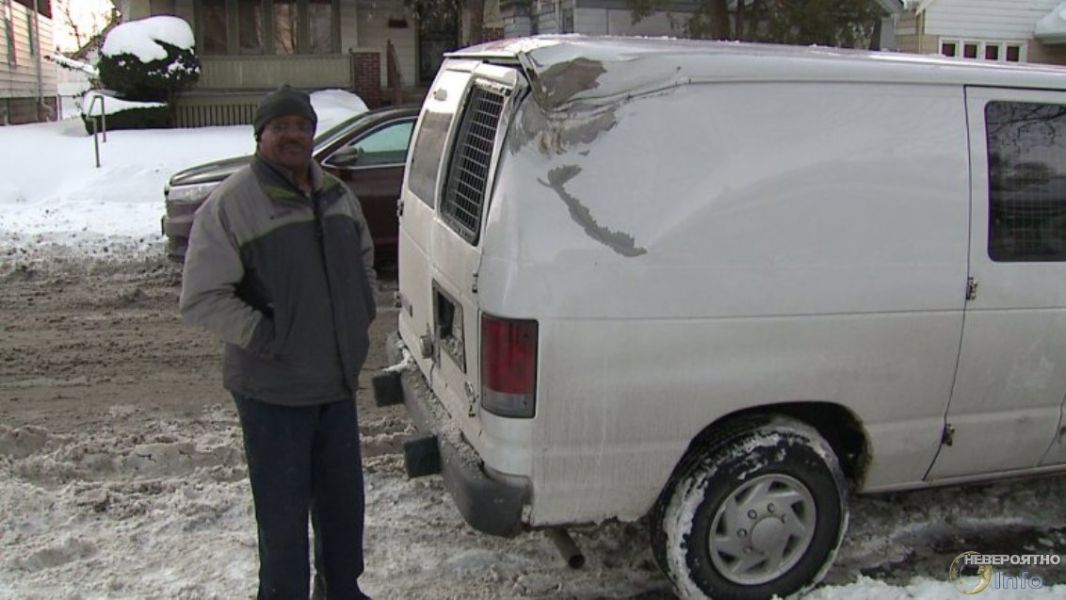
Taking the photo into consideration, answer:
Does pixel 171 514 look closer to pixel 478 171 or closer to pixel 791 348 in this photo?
pixel 478 171

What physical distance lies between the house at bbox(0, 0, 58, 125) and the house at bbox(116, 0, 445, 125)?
513cm

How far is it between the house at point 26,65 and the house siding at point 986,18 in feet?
79.3

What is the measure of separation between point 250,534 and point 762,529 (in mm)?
2134

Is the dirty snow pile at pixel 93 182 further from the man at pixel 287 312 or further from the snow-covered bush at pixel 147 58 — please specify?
the man at pixel 287 312

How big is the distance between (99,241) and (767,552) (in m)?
8.79

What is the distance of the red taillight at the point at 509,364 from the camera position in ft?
10.2

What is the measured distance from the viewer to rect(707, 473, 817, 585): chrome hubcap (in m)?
3.46

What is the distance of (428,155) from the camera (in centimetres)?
434

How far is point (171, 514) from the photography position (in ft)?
13.9

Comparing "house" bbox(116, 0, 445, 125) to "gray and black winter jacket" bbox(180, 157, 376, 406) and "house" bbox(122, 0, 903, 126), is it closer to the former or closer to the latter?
"house" bbox(122, 0, 903, 126)

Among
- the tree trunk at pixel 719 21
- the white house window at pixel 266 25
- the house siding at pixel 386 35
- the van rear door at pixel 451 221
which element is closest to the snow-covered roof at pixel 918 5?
the tree trunk at pixel 719 21

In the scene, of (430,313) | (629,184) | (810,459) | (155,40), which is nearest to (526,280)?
(629,184)

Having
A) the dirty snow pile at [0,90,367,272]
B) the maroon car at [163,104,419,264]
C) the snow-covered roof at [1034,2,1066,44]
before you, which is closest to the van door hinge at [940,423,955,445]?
the maroon car at [163,104,419,264]

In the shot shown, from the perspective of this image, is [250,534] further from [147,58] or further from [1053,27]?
[1053,27]
